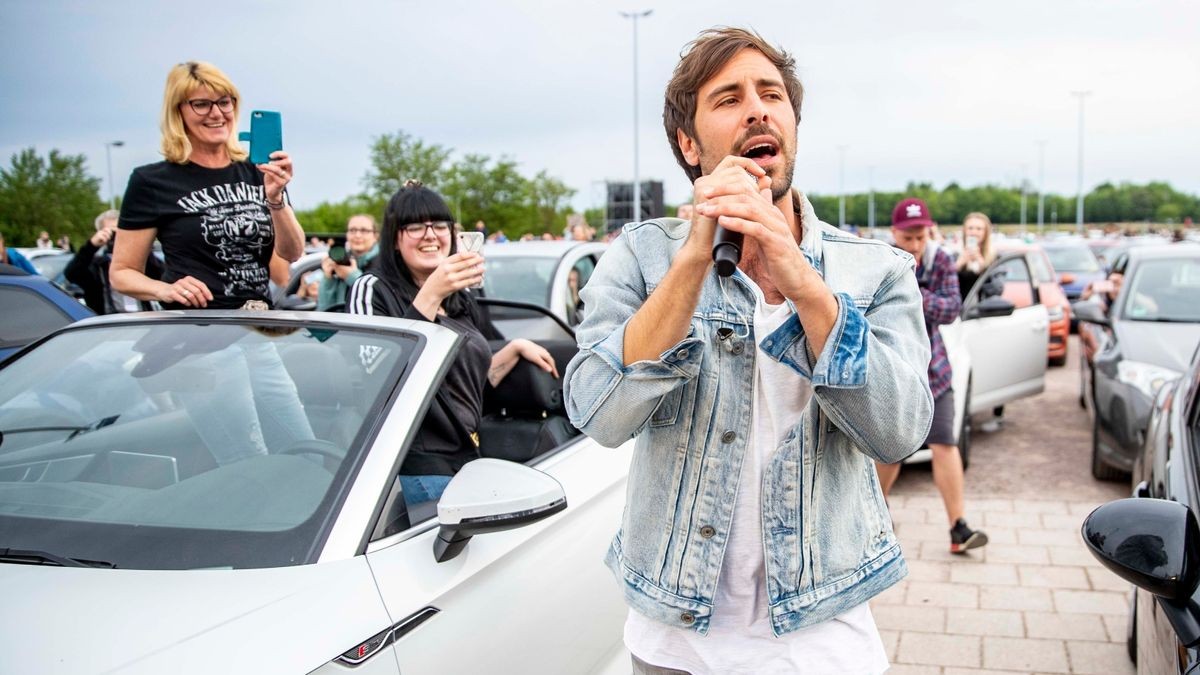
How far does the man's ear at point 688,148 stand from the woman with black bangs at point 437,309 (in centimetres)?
107

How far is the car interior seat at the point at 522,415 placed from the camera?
3404 mm

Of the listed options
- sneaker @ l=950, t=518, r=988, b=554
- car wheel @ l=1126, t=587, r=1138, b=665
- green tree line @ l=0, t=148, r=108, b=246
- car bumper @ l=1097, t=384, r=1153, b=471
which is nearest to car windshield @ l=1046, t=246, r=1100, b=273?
car bumper @ l=1097, t=384, r=1153, b=471

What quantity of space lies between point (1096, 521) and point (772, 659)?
856mm

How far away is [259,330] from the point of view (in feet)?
8.73

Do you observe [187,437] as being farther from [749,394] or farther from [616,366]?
[749,394]

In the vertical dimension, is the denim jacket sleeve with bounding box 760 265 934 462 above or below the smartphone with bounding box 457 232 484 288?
below

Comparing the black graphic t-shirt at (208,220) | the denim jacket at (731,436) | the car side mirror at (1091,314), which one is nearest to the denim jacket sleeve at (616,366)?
the denim jacket at (731,436)

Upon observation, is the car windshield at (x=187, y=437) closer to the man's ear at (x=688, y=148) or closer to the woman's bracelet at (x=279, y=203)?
the woman's bracelet at (x=279, y=203)

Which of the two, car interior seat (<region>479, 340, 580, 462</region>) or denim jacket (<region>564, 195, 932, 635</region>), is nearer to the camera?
denim jacket (<region>564, 195, 932, 635</region>)

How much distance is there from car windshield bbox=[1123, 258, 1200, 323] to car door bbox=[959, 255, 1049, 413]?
82 cm

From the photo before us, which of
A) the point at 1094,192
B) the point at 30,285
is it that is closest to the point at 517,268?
the point at 30,285

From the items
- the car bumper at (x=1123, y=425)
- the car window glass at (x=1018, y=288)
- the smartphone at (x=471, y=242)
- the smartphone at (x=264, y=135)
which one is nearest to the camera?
the smartphone at (x=471, y=242)

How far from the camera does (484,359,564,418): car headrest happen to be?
11.6ft

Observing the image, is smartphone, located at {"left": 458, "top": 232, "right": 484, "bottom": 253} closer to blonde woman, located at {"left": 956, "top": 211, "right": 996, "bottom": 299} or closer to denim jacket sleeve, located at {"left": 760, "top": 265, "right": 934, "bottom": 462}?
denim jacket sleeve, located at {"left": 760, "top": 265, "right": 934, "bottom": 462}
